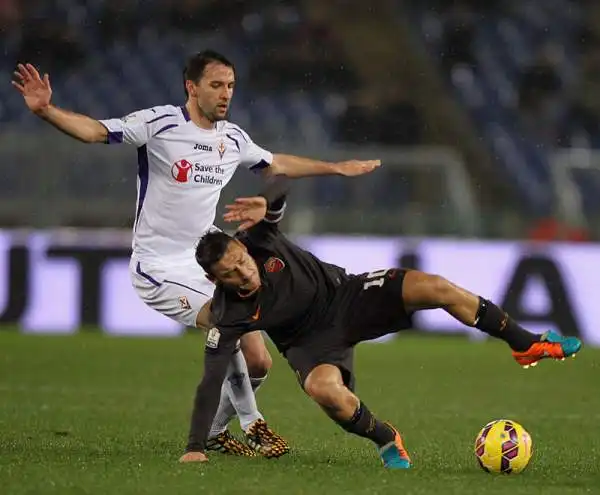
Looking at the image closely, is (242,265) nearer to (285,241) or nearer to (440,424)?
(285,241)

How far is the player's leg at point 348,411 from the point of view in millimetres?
6668

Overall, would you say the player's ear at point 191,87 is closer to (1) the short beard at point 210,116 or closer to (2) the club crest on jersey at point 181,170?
(1) the short beard at point 210,116

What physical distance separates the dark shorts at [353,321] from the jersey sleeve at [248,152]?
4.24 feet

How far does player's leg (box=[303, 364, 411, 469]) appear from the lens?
6.67 m

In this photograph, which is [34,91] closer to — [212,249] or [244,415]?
[212,249]

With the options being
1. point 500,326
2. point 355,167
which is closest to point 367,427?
point 500,326

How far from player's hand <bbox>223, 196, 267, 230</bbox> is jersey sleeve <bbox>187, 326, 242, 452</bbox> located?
53 centimetres

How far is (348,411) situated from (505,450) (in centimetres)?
78

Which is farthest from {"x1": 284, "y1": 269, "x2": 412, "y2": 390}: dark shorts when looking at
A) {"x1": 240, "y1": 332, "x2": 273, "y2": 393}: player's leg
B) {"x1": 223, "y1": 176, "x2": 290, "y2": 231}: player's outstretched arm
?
{"x1": 240, "y1": 332, "x2": 273, "y2": 393}: player's leg

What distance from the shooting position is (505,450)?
6711 millimetres

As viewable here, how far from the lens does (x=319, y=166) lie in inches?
320

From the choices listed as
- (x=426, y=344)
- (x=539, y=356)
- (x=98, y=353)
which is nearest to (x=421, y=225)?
(x=426, y=344)

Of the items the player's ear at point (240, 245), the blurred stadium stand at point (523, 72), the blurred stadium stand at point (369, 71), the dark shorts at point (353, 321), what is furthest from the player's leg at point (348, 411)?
the blurred stadium stand at point (523, 72)

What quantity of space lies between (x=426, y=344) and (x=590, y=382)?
347cm
